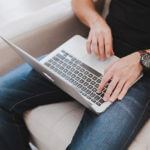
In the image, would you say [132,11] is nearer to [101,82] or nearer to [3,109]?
[101,82]

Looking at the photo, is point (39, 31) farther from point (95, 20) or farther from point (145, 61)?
point (145, 61)

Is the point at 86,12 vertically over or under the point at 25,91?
over

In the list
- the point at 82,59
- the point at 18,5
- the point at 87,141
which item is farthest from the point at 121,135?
the point at 18,5

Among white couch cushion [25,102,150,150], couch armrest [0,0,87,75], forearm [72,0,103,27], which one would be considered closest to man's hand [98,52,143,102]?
white couch cushion [25,102,150,150]

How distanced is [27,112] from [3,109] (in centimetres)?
9

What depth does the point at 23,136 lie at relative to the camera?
2.88 feet

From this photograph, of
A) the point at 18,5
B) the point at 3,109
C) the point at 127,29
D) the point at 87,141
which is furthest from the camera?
the point at 18,5

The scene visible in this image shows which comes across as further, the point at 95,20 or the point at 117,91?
the point at 95,20

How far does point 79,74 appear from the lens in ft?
2.69

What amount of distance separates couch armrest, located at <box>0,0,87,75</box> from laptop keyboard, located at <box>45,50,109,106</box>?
7.4 inches

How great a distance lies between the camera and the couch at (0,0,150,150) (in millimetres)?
792

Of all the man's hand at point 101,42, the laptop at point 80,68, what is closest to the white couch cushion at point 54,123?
the laptop at point 80,68

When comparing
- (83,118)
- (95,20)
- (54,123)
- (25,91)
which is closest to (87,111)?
(83,118)

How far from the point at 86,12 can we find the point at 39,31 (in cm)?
22
